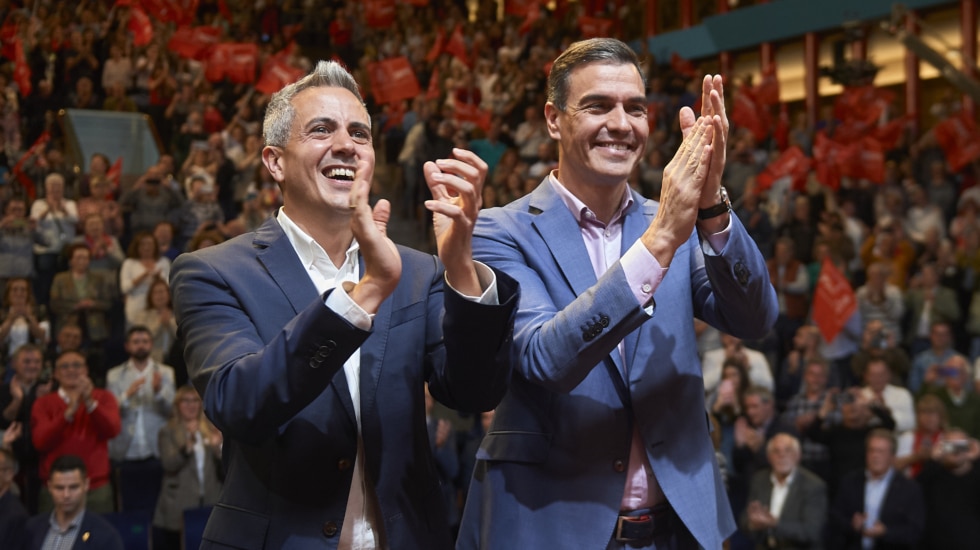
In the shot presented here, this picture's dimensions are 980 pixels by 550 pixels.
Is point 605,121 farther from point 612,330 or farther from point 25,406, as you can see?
point 25,406

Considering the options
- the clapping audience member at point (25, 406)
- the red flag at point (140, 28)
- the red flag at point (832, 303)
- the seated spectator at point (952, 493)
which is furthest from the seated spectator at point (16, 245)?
the seated spectator at point (952, 493)

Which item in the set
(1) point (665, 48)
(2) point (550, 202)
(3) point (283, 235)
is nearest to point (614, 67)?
(2) point (550, 202)

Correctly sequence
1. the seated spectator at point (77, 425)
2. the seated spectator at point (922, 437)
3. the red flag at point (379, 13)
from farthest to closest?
the red flag at point (379, 13)
the seated spectator at point (922, 437)
the seated spectator at point (77, 425)

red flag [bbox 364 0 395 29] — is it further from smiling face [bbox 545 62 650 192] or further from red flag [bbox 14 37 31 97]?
smiling face [bbox 545 62 650 192]

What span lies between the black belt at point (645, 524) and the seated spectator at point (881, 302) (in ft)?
24.2

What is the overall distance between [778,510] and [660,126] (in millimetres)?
7907

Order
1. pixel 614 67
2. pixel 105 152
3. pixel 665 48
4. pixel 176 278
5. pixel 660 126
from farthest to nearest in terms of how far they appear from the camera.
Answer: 1. pixel 665 48
2. pixel 660 126
3. pixel 105 152
4. pixel 614 67
5. pixel 176 278

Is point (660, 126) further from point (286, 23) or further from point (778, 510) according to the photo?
point (778, 510)

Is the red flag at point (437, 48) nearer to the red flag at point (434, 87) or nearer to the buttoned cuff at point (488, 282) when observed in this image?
the red flag at point (434, 87)

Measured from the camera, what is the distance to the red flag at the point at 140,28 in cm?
1313

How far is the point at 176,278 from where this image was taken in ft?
7.58

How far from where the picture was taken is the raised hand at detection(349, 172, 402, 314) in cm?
200

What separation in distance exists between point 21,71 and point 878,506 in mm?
9081

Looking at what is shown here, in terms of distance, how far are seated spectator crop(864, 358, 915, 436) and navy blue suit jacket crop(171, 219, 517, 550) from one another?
5.60 m
